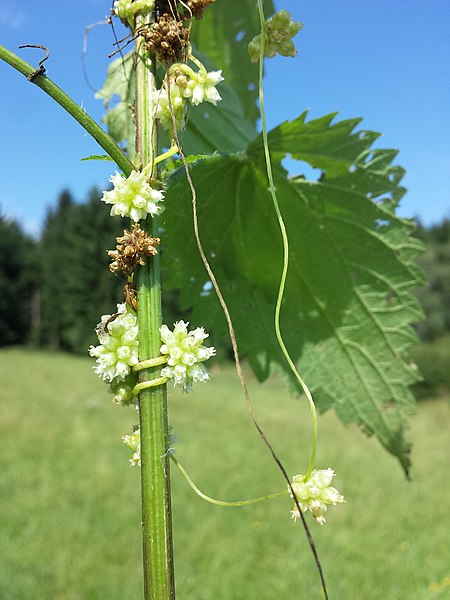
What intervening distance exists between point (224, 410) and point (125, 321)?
11647mm

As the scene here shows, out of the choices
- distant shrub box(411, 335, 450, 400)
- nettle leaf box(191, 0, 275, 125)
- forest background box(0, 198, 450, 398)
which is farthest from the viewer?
forest background box(0, 198, 450, 398)

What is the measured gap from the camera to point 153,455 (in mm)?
493

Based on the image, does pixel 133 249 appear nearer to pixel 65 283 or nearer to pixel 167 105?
pixel 167 105

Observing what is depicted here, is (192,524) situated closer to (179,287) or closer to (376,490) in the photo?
(376,490)

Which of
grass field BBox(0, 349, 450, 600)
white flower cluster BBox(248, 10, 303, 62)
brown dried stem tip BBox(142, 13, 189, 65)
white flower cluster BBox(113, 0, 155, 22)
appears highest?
white flower cluster BBox(113, 0, 155, 22)

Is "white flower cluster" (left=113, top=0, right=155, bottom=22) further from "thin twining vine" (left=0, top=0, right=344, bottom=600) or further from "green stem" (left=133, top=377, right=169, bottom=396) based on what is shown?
"green stem" (left=133, top=377, right=169, bottom=396)

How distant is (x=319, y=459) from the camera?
8.00 m

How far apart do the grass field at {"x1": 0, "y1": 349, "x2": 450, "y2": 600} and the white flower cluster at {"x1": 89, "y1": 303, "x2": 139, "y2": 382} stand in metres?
3.90

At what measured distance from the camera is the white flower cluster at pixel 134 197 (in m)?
0.49

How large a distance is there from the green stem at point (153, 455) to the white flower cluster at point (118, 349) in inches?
0.5

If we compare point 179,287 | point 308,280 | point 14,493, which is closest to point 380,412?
point 308,280

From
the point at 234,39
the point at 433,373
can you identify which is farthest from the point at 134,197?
the point at 433,373

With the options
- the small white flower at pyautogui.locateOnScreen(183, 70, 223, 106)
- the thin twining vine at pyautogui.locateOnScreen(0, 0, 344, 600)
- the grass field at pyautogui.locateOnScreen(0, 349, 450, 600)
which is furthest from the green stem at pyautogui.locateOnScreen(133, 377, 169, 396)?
the grass field at pyautogui.locateOnScreen(0, 349, 450, 600)

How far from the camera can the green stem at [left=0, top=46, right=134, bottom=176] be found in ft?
1.61
